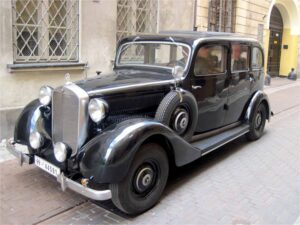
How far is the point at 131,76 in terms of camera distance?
4.58m

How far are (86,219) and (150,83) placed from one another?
1.69 metres

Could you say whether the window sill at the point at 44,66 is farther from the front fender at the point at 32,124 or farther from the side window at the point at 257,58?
the side window at the point at 257,58

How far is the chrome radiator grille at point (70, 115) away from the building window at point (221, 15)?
848cm

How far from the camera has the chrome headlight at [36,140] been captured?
400 cm

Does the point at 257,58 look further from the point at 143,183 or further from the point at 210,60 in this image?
the point at 143,183

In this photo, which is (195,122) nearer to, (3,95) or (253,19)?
(3,95)

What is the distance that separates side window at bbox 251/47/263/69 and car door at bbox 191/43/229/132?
1059mm

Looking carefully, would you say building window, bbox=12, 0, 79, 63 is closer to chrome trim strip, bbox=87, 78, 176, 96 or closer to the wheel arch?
chrome trim strip, bbox=87, 78, 176, 96

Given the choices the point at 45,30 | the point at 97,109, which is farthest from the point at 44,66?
the point at 97,109

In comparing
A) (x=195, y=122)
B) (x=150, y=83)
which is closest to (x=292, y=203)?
(x=195, y=122)

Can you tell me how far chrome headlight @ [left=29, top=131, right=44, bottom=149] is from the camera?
400 cm

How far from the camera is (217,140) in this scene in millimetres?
5105

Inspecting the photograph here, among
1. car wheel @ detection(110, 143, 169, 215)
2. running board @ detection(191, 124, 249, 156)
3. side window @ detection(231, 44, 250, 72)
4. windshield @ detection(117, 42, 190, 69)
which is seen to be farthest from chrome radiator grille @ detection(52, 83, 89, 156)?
side window @ detection(231, 44, 250, 72)

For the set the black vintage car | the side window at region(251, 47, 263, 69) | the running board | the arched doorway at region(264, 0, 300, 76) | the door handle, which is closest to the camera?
the black vintage car
